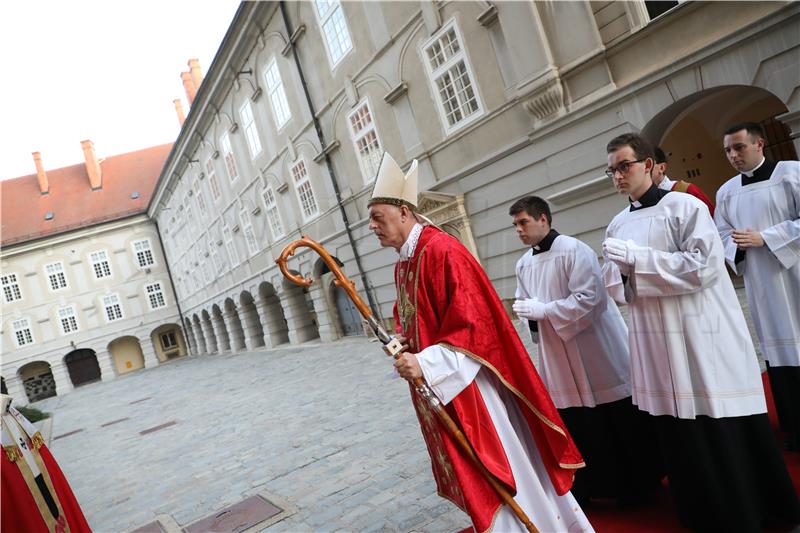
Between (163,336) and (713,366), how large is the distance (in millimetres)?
48763

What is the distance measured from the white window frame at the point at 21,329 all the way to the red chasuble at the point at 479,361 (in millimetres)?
47634

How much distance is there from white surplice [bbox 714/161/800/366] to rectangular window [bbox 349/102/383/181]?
40.5 ft

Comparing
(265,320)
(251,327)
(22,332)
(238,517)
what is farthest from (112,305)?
(238,517)

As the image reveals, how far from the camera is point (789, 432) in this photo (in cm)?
362

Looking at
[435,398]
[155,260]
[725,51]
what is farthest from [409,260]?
[155,260]

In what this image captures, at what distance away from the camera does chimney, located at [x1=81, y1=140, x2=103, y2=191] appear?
163 feet

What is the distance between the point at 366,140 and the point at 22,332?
37.9 metres

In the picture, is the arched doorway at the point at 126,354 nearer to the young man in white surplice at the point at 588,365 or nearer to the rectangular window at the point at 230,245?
the rectangular window at the point at 230,245

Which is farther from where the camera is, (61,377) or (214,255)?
A: (61,377)

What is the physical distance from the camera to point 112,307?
144ft

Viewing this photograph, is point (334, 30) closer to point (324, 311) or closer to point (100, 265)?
Answer: point (324, 311)

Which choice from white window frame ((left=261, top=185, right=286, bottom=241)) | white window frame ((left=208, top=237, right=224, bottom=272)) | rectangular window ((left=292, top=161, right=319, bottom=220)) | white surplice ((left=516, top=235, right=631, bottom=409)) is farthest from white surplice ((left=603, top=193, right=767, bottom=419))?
white window frame ((left=208, top=237, right=224, bottom=272))

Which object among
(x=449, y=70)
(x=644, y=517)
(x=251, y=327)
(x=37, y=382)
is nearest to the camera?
(x=644, y=517)

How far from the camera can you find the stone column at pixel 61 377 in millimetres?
41562
